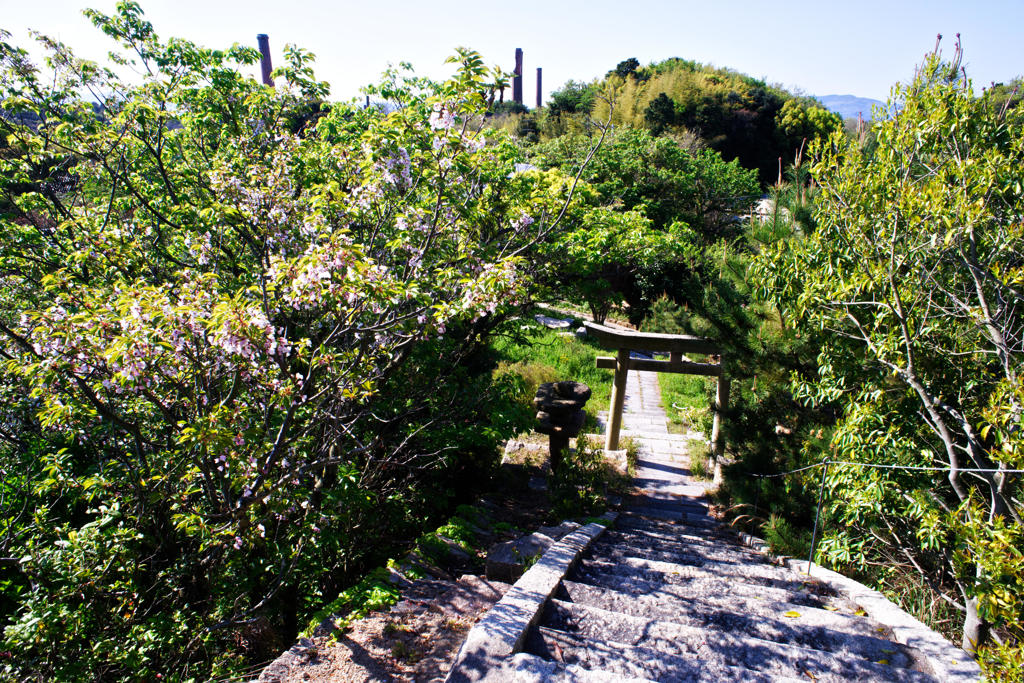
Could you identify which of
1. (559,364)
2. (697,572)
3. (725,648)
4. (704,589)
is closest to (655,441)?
(559,364)

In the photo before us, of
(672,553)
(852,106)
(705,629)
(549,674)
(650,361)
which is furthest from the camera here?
(852,106)

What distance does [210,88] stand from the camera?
505cm

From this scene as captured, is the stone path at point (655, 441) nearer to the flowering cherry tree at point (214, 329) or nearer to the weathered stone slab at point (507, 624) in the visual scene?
the flowering cherry tree at point (214, 329)

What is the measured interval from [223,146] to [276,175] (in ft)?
5.41

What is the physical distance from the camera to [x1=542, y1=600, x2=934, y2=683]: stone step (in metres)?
2.65

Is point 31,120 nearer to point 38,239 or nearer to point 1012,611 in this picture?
point 38,239

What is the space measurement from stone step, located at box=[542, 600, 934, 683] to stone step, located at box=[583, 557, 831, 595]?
863 millimetres

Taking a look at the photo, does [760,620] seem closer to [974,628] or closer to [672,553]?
[974,628]

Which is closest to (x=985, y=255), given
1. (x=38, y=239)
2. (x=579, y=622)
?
(x=579, y=622)

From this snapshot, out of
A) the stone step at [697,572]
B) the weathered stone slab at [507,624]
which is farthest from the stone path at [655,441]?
the weathered stone slab at [507,624]

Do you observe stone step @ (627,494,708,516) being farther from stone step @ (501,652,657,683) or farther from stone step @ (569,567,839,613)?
stone step @ (501,652,657,683)

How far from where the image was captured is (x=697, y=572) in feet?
12.9

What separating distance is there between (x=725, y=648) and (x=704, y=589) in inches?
33.4

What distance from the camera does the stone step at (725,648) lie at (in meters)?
2.65
